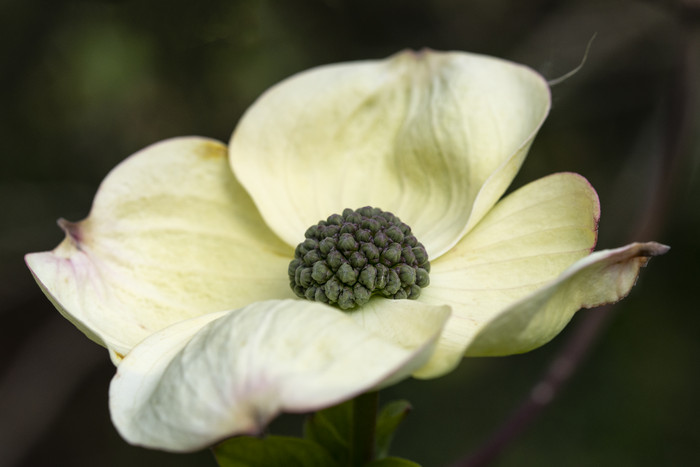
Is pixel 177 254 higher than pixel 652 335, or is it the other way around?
pixel 177 254

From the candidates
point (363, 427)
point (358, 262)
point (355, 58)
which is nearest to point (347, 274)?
point (358, 262)

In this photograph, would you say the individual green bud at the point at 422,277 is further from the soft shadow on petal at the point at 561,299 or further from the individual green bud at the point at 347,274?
the soft shadow on petal at the point at 561,299

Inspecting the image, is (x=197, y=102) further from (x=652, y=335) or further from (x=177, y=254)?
(x=652, y=335)

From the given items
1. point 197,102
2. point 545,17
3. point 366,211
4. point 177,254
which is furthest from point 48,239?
point 545,17

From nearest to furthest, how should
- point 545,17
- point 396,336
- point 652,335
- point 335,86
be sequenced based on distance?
point 396,336, point 335,86, point 545,17, point 652,335

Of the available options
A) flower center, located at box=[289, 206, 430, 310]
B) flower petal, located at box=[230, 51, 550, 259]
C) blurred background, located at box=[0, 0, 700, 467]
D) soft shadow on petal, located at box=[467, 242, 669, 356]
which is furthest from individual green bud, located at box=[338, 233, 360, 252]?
blurred background, located at box=[0, 0, 700, 467]

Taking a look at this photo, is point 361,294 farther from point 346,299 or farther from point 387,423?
point 387,423
